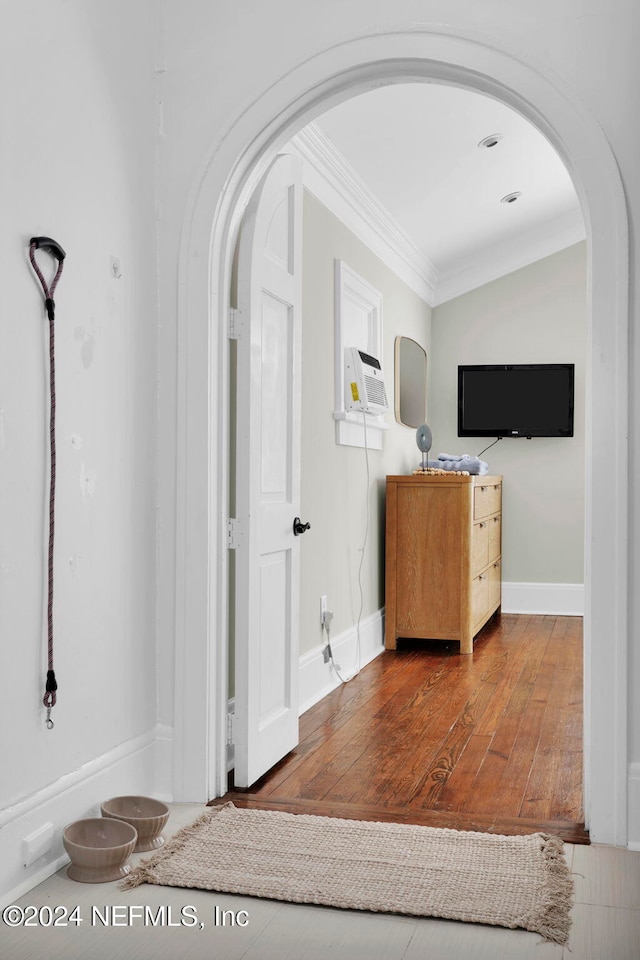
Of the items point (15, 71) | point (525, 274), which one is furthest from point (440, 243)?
point (15, 71)

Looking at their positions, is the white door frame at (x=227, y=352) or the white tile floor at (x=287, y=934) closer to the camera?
the white tile floor at (x=287, y=934)

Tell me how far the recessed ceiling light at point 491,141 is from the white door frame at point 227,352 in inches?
78.3

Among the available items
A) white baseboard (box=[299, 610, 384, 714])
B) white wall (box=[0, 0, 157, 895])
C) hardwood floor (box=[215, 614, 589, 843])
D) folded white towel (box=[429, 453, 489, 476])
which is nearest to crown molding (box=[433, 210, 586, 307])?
folded white towel (box=[429, 453, 489, 476])

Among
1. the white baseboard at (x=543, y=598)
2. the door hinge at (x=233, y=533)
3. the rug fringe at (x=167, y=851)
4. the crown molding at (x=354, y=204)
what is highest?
the crown molding at (x=354, y=204)

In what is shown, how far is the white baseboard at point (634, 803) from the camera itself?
234 cm

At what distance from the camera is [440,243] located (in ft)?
19.8

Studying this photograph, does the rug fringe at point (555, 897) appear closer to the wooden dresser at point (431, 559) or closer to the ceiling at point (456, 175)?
the ceiling at point (456, 175)

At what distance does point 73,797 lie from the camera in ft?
7.51

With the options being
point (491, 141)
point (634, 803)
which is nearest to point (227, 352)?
point (634, 803)

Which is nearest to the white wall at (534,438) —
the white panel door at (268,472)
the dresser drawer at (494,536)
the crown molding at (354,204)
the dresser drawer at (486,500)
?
the dresser drawer at (494,536)

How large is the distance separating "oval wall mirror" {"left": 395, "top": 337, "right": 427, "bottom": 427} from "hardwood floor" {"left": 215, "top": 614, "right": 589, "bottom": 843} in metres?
1.65

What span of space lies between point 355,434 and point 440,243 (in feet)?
6.49

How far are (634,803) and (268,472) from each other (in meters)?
1.49

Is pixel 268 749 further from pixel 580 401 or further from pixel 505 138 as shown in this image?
pixel 580 401
